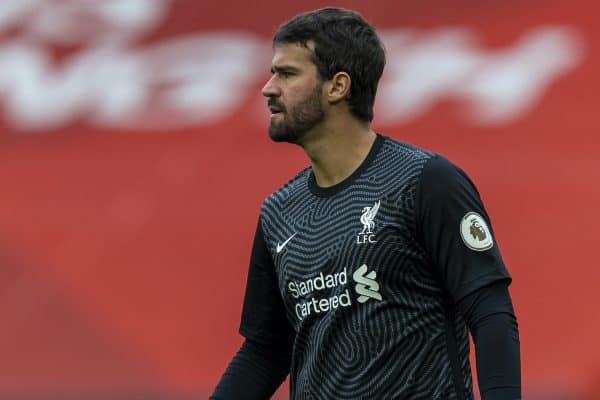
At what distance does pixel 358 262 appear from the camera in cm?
299

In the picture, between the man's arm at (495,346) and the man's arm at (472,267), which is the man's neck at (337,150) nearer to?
the man's arm at (472,267)

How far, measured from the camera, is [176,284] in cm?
648

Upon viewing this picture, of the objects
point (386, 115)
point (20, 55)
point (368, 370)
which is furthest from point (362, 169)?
point (20, 55)

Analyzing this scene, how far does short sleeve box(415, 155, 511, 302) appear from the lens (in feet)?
9.43

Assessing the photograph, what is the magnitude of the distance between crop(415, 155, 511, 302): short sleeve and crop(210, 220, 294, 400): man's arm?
515mm

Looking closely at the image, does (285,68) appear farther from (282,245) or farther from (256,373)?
(256,373)

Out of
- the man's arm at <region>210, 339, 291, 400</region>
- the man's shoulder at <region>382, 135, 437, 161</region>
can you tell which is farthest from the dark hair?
the man's arm at <region>210, 339, 291, 400</region>

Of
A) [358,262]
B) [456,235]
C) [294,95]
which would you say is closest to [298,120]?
[294,95]

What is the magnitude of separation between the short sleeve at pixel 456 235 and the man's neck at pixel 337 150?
0.89 ft

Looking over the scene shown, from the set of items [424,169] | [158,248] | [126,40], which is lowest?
[424,169]

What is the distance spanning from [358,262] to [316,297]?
131 millimetres

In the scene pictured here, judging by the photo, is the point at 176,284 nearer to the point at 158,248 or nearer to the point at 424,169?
the point at 158,248

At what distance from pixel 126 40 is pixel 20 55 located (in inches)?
20.9

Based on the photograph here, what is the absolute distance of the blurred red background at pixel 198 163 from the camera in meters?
6.30
